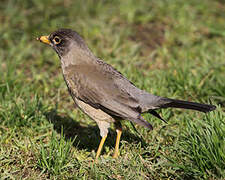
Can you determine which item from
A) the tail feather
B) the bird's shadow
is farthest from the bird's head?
the tail feather

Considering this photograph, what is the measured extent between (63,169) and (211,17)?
20.0 ft

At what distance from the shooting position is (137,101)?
4.73 m

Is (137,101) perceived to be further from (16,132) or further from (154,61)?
(154,61)

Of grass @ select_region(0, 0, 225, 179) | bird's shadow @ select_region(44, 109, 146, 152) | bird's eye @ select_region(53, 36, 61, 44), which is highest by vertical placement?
bird's eye @ select_region(53, 36, 61, 44)

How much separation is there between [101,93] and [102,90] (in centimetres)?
5

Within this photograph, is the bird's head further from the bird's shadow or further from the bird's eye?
the bird's shadow

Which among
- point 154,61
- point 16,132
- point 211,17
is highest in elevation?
point 211,17

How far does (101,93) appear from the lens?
4.80 metres

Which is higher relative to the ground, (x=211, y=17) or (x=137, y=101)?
(x=211, y=17)

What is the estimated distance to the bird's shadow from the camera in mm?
5305

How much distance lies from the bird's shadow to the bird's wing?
68cm

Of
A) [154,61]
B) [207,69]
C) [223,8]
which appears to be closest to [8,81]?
[154,61]

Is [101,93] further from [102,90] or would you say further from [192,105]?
[192,105]

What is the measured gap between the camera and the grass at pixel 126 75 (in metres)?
4.48
